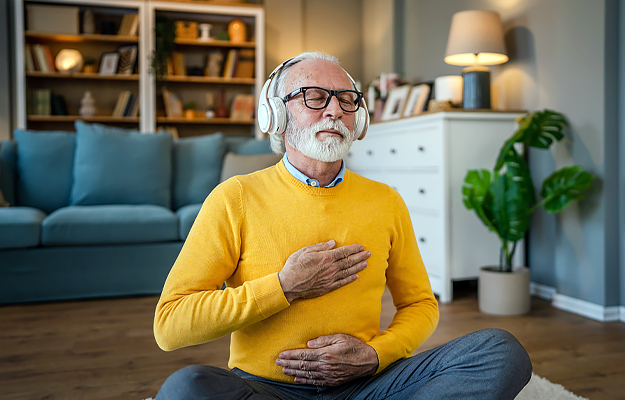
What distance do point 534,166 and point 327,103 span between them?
86.8 inches

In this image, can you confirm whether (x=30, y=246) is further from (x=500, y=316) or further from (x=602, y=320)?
(x=602, y=320)

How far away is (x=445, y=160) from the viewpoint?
2.73 metres

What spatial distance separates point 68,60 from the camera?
15.5 ft

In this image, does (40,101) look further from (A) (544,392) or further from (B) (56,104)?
(A) (544,392)

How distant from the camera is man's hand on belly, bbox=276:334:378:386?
0.98m

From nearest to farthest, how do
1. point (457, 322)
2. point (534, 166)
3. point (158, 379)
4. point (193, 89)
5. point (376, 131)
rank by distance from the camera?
point (158, 379), point (457, 322), point (534, 166), point (376, 131), point (193, 89)

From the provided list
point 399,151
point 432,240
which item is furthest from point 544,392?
point 399,151

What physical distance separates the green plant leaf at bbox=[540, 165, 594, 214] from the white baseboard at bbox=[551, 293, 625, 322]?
46 centimetres

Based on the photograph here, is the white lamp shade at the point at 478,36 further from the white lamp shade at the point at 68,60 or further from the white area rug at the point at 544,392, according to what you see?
the white lamp shade at the point at 68,60

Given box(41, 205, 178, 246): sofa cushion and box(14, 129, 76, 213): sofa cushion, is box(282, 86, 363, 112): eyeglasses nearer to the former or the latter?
box(41, 205, 178, 246): sofa cushion

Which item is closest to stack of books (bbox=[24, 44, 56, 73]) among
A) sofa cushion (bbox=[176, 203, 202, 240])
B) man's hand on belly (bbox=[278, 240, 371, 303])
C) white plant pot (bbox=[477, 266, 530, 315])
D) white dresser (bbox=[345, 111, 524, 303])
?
sofa cushion (bbox=[176, 203, 202, 240])

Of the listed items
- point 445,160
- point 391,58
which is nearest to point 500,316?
point 445,160

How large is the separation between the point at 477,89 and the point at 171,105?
3129mm

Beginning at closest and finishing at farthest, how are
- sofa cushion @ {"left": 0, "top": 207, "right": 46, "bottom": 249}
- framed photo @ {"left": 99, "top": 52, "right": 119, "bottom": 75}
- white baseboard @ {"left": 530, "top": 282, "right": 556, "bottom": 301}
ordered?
1. sofa cushion @ {"left": 0, "top": 207, "right": 46, "bottom": 249}
2. white baseboard @ {"left": 530, "top": 282, "right": 556, "bottom": 301}
3. framed photo @ {"left": 99, "top": 52, "right": 119, "bottom": 75}
